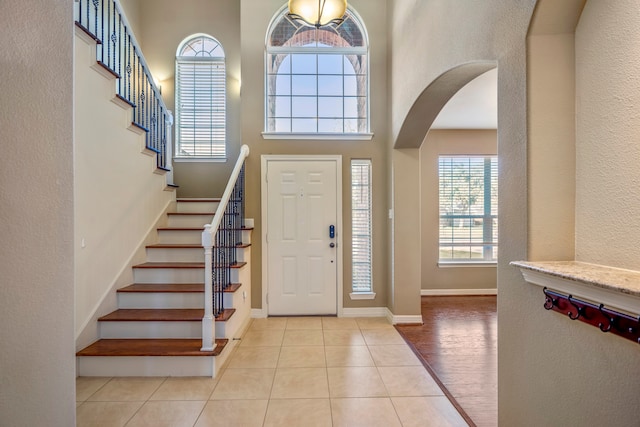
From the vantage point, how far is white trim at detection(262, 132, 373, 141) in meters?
4.05

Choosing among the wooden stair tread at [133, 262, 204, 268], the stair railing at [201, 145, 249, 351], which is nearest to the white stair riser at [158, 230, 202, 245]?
the wooden stair tread at [133, 262, 204, 268]

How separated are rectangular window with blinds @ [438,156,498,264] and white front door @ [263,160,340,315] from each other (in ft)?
7.40

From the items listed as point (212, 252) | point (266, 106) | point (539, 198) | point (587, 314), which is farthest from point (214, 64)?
point (587, 314)

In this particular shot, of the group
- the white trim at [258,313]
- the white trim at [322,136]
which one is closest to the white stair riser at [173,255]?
the white trim at [258,313]

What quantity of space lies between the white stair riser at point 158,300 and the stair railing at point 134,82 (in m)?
1.70

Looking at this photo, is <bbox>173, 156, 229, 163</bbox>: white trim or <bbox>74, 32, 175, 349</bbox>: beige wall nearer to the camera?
<bbox>74, 32, 175, 349</bbox>: beige wall

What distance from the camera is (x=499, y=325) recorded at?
1.73 metres

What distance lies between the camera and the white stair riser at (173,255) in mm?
3590

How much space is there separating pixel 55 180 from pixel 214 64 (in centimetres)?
449

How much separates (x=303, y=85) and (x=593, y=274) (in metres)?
3.84

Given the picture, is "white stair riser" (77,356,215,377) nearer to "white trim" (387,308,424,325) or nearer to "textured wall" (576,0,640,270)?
"white trim" (387,308,424,325)

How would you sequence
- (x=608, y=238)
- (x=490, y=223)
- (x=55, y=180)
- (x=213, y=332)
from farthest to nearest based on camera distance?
(x=490, y=223), (x=213, y=332), (x=608, y=238), (x=55, y=180)

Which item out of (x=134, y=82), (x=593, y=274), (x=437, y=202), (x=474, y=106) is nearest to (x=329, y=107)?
(x=474, y=106)

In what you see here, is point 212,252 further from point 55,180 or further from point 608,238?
point 608,238
